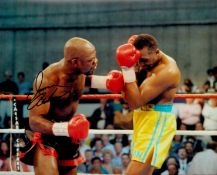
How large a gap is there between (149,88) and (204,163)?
7.57 ft

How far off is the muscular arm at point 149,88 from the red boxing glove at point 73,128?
0.33 m

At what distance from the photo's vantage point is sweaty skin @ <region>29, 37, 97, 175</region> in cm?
248

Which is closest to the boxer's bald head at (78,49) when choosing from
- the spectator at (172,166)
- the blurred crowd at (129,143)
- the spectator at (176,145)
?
the blurred crowd at (129,143)

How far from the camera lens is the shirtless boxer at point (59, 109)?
2455 mm

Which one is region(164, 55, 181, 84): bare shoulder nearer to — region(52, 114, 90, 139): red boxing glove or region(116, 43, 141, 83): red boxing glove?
region(116, 43, 141, 83): red boxing glove

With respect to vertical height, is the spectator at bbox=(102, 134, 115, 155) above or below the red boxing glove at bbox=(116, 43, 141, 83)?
below

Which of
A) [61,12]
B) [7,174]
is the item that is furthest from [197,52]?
[7,174]

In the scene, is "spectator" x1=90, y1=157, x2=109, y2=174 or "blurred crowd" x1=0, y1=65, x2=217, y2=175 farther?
"spectator" x1=90, y1=157, x2=109, y2=174

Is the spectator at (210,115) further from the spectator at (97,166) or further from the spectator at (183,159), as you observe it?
the spectator at (97,166)

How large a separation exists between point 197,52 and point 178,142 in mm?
3096

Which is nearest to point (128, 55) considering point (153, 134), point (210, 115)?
point (153, 134)

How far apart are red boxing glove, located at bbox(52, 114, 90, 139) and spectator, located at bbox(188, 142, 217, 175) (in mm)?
2493

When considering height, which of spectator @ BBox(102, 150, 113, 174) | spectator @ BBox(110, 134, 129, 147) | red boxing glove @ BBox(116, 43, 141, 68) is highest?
red boxing glove @ BBox(116, 43, 141, 68)
